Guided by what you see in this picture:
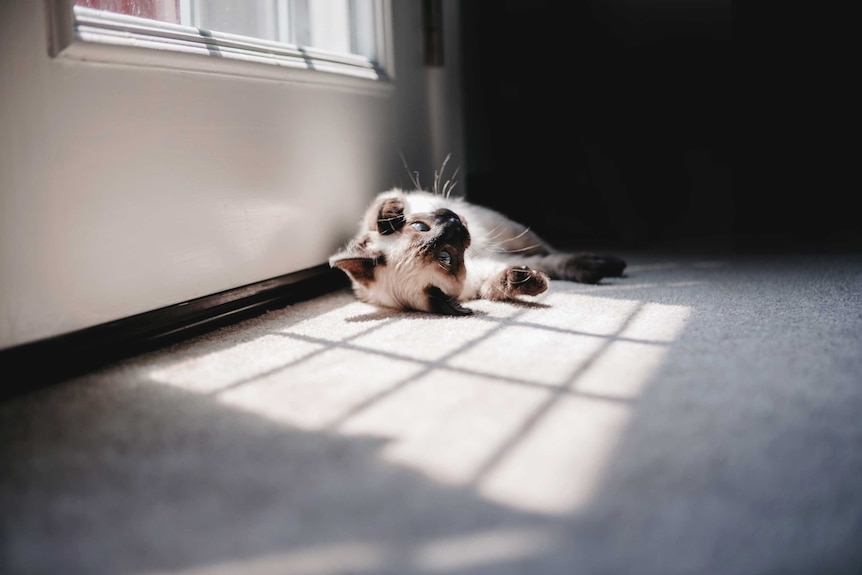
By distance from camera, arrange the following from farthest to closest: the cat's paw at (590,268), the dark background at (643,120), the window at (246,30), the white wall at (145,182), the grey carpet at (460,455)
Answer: the dark background at (643,120), the cat's paw at (590,268), the window at (246,30), the white wall at (145,182), the grey carpet at (460,455)

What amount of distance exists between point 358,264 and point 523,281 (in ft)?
1.60

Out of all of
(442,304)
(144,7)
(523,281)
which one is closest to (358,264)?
(442,304)

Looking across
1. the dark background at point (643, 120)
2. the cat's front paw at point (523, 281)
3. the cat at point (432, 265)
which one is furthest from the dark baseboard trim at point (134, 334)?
the dark background at point (643, 120)

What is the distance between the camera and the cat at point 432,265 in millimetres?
1895

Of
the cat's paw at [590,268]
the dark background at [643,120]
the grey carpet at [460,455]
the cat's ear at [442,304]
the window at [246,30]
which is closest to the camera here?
the grey carpet at [460,455]

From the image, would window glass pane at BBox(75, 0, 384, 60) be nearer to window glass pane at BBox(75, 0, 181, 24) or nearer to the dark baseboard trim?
window glass pane at BBox(75, 0, 181, 24)

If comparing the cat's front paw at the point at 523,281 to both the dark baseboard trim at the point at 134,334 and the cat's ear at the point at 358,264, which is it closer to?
the cat's ear at the point at 358,264

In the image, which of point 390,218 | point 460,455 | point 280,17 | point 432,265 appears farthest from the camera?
point 280,17

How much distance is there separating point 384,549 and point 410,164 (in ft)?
7.48

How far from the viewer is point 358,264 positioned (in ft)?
6.43

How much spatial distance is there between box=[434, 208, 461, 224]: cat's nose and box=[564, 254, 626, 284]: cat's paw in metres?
0.49

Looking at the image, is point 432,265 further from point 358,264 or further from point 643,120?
point 643,120

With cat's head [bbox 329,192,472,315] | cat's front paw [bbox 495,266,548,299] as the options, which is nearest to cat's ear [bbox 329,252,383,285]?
cat's head [bbox 329,192,472,315]

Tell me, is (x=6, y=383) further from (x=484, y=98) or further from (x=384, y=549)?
(x=484, y=98)
